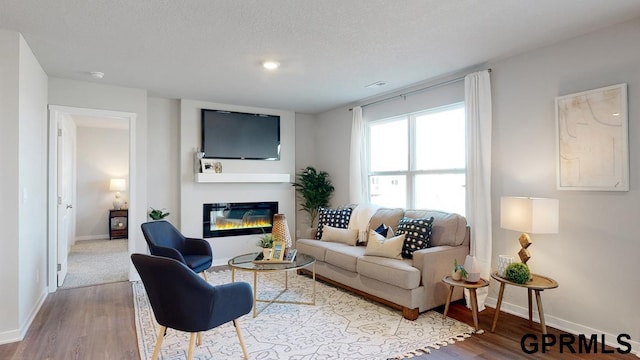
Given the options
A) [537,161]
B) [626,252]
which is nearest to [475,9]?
[537,161]

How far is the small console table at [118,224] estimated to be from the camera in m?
7.94

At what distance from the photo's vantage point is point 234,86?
4633mm

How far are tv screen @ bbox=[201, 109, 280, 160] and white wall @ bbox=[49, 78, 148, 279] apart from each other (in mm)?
919

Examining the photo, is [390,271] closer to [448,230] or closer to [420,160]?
[448,230]

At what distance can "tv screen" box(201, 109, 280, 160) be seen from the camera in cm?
557

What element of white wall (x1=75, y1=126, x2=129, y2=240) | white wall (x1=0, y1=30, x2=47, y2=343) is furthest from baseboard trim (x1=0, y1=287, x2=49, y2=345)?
white wall (x1=75, y1=126, x2=129, y2=240)

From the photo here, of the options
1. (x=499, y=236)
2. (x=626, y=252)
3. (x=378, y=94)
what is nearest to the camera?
(x=626, y=252)

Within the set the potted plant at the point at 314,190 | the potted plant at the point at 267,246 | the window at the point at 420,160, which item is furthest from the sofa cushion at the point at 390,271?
the potted plant at the point at 314,190

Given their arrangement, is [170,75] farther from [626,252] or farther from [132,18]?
[626,252]

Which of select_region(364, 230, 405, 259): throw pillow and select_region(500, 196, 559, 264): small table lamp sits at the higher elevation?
select_region(500, 196, 559, 264): small table lamp

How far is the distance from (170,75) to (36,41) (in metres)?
1.25

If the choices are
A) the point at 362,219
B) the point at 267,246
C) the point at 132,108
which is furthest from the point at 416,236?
the point at 132,108

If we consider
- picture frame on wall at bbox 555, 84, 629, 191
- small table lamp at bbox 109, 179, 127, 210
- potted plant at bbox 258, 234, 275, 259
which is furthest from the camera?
small table lamp at bbox 109, 179, 127, 210

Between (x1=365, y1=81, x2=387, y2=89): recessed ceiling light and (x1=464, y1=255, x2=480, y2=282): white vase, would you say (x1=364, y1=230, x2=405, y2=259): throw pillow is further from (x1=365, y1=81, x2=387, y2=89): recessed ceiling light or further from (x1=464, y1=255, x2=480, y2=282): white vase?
(x1=365, y1=81, x2=387, y2=89): recessed ceiling light
